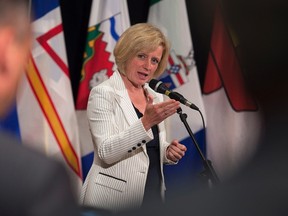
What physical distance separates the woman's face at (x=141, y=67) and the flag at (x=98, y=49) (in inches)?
61.9

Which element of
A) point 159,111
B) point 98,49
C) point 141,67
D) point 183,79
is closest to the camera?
point 159,111

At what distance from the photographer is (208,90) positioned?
4.52m

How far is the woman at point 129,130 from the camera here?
7.85ft

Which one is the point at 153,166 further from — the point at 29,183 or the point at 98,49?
the point at 29,183

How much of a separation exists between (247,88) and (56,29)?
3756mm

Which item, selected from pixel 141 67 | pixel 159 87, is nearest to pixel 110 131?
pixel 159 87

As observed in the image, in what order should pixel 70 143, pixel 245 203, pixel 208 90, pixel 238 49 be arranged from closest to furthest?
pixel 245 203 → pixel 238 49 → pixel 70 143 → pixel 208 90

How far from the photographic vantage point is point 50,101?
414 cm

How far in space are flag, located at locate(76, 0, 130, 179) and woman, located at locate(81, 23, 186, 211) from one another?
1526 mm

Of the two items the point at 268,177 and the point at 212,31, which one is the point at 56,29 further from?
the point at 268,177

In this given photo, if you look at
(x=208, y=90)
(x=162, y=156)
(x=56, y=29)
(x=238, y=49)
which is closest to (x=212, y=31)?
Result: (x=208, y=90)

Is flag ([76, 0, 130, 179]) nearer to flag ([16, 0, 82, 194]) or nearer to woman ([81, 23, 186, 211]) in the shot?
flag ([16, 0, 82, 194])

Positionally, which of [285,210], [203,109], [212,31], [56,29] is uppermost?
[285,210]

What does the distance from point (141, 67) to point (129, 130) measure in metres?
0.41
